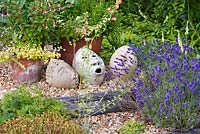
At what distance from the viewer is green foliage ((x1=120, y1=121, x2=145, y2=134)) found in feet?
12.8

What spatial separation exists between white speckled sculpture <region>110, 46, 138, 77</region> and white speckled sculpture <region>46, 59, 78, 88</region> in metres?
0.39

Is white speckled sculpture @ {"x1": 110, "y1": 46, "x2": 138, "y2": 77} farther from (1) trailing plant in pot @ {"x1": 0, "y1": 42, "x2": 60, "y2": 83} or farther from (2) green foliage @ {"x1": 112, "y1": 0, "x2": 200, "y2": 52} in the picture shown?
(2) green foliage @ {"x1": 112, "y1": 0, "x2": 200, "y2": 52}

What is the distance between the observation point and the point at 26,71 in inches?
192

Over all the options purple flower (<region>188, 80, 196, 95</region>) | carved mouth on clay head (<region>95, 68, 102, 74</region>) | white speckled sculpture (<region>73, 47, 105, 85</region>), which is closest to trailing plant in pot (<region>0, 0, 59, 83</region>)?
white speckled sculpture (<region>73, 47, 105, 85</region>)

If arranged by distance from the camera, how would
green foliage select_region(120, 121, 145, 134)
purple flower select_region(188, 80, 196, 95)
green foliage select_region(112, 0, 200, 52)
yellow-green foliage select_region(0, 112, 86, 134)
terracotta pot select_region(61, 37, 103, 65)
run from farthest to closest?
green foliage select_region(112, 0, 200, 52)
terracotta pot select_region(61, 37, 103, 65)
green foliage select_region(120, 121, 145, 134)
purple flower select_region(188, 80, 196, 95)
yellow-green foliage select_region(0, 112, 86, 134)

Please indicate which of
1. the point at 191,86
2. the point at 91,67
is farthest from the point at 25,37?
the point at 191,86

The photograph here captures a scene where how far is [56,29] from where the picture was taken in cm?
491

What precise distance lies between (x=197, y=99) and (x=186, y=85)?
5.5 inches

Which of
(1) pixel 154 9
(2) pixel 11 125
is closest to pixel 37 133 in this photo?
(2) pixel 11 125

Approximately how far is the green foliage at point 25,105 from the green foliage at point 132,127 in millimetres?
497

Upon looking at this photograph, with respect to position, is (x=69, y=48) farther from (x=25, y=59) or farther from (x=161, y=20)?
(x=161, y=20)

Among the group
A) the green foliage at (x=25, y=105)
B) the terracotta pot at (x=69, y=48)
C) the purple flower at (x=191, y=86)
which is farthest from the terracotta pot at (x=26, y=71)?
the purple flower at (x=191, y=86)

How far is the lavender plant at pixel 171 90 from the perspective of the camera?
12.6 ft

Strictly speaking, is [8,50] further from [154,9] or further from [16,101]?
[154,9]
